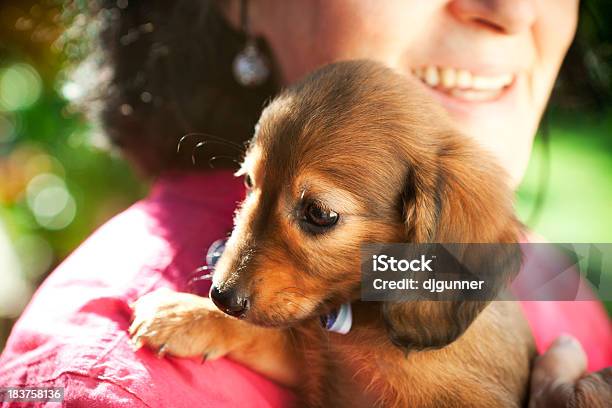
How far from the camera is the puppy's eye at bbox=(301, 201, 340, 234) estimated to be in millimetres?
1041

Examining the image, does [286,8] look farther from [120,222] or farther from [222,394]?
[222,394]

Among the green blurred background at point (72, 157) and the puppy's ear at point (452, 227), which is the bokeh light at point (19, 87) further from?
the puppy's ear at point (452, 227)

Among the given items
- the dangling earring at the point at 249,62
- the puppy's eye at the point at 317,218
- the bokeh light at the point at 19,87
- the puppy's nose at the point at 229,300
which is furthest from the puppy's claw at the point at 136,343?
the bokeh light at the point at 19,87

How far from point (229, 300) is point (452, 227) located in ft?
1.27

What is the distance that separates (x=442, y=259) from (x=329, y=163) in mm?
243

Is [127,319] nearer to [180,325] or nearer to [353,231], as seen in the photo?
[180,325]

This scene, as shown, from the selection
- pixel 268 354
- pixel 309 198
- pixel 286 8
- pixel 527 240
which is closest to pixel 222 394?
pixel 268 354

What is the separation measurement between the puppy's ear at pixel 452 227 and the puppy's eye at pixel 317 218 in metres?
0.13

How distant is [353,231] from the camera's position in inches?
41.6

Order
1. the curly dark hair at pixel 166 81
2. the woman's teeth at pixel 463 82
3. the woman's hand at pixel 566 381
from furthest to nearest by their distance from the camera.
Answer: the curly dark hair at pixel 166 81
the woman's teeth at pixel 463 82
the woman's hand at pixel 566 381

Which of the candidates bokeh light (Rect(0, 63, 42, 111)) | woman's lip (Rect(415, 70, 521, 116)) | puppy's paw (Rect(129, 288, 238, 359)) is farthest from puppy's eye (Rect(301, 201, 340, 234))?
bokeh light (Rect(0, 63, 42, 111))

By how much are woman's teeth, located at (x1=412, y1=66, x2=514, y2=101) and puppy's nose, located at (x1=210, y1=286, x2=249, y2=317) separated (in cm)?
59

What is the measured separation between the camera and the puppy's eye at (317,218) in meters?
1.04

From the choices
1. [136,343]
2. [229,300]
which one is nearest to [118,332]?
[136,343]
